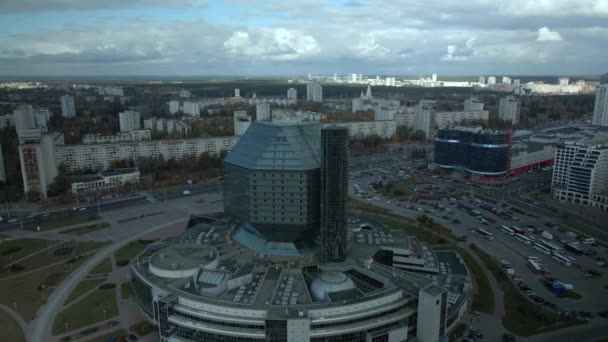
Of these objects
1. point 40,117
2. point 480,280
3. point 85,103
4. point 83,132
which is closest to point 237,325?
point 480,280

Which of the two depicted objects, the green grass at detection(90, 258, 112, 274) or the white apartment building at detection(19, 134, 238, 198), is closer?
the green grass at detection(90, 258, 112, 274)

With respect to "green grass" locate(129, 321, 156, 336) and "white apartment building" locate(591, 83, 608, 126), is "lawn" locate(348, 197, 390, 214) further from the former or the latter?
"white apartment building" locate(591, 83, 608, 126)

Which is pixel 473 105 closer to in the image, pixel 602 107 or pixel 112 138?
pixel 602 107

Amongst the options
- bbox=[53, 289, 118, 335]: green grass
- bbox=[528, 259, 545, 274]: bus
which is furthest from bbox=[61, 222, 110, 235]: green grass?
bbox=[528, 259, 545, 274]: bus

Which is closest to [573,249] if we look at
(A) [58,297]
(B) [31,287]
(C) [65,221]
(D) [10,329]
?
(A) [58,297]

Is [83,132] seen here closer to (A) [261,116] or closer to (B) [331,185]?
(A) [261,116]

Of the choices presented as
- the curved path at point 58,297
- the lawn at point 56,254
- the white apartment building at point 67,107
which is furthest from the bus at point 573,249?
the white apartment building at point 67,107

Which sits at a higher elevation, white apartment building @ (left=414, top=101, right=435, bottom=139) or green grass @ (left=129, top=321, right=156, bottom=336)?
white apartment building @ (left=414, top=101, right=435, bottom=139)
